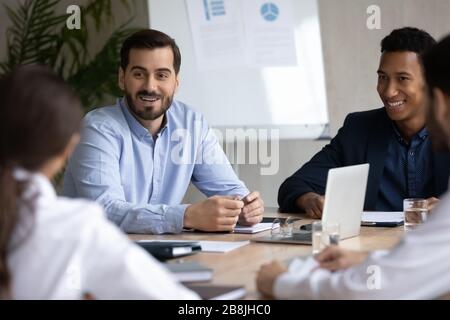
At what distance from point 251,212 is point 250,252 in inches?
21.4

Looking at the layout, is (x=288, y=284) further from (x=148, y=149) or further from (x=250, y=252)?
(x=148, y=149)

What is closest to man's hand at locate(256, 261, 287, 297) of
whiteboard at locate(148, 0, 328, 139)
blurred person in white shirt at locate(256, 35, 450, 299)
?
blurred person in white shirt at locate(256, 35, 450, 299)

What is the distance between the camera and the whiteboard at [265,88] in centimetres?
514

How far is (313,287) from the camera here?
1886 millimetres

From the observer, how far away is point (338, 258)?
2070mm

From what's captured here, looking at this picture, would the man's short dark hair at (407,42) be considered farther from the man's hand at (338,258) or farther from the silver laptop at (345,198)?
the man's hand at (338,258)

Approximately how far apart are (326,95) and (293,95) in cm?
28

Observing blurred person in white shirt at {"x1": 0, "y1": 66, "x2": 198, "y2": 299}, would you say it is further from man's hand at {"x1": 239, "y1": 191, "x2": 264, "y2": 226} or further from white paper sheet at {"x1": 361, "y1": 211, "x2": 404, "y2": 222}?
white paper sheet at {"x1": 361, "y1": 211, "x2": 404, "y2": 222}

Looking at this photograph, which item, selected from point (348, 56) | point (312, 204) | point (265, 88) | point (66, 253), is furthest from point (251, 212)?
point (348, 56)

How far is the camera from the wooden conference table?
215 cm

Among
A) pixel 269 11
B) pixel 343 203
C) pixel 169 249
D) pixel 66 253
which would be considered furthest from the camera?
pixel 269 11

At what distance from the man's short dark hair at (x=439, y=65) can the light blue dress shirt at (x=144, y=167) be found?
120cm

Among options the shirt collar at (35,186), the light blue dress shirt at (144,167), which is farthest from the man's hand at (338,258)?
the light blue dress shirt at (144,167)

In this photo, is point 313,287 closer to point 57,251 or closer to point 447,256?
point 447,256
